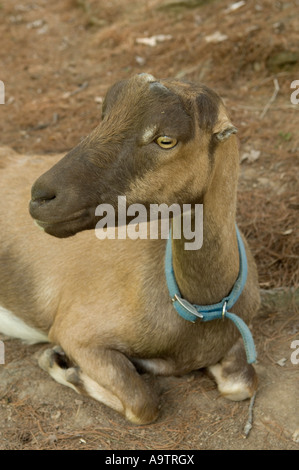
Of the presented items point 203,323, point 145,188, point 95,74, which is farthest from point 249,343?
point 95,74

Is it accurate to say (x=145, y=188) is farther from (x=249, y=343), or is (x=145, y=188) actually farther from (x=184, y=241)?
(x=249, y=343)

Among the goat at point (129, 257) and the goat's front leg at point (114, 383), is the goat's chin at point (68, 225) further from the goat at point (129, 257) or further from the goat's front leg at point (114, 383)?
the goat's front leg at point (114, 383)

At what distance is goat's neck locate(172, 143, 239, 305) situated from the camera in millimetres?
3533

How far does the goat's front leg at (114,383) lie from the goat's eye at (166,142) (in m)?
1.63

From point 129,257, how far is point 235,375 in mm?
1127

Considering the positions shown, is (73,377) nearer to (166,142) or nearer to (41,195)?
(41,195)

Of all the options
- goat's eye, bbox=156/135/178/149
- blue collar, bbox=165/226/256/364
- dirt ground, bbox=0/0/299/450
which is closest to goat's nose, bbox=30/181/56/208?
goat's eye, bbox=156/135/178/149

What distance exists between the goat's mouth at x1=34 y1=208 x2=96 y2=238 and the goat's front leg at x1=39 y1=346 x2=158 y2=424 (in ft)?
3.96

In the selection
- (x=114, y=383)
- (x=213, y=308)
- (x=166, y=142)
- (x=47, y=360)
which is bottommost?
(x=47, y=360)

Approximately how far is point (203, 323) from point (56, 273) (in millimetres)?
1314

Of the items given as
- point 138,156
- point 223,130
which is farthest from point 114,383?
point 223,130

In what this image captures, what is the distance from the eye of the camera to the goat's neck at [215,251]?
139 inches

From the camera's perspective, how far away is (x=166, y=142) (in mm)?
3146

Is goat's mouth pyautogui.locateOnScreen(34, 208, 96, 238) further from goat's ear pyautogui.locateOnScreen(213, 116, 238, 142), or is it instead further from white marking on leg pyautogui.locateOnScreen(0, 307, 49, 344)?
white marking on leg pyautogui.locateOnScreen(0, 307, 49, 344)
